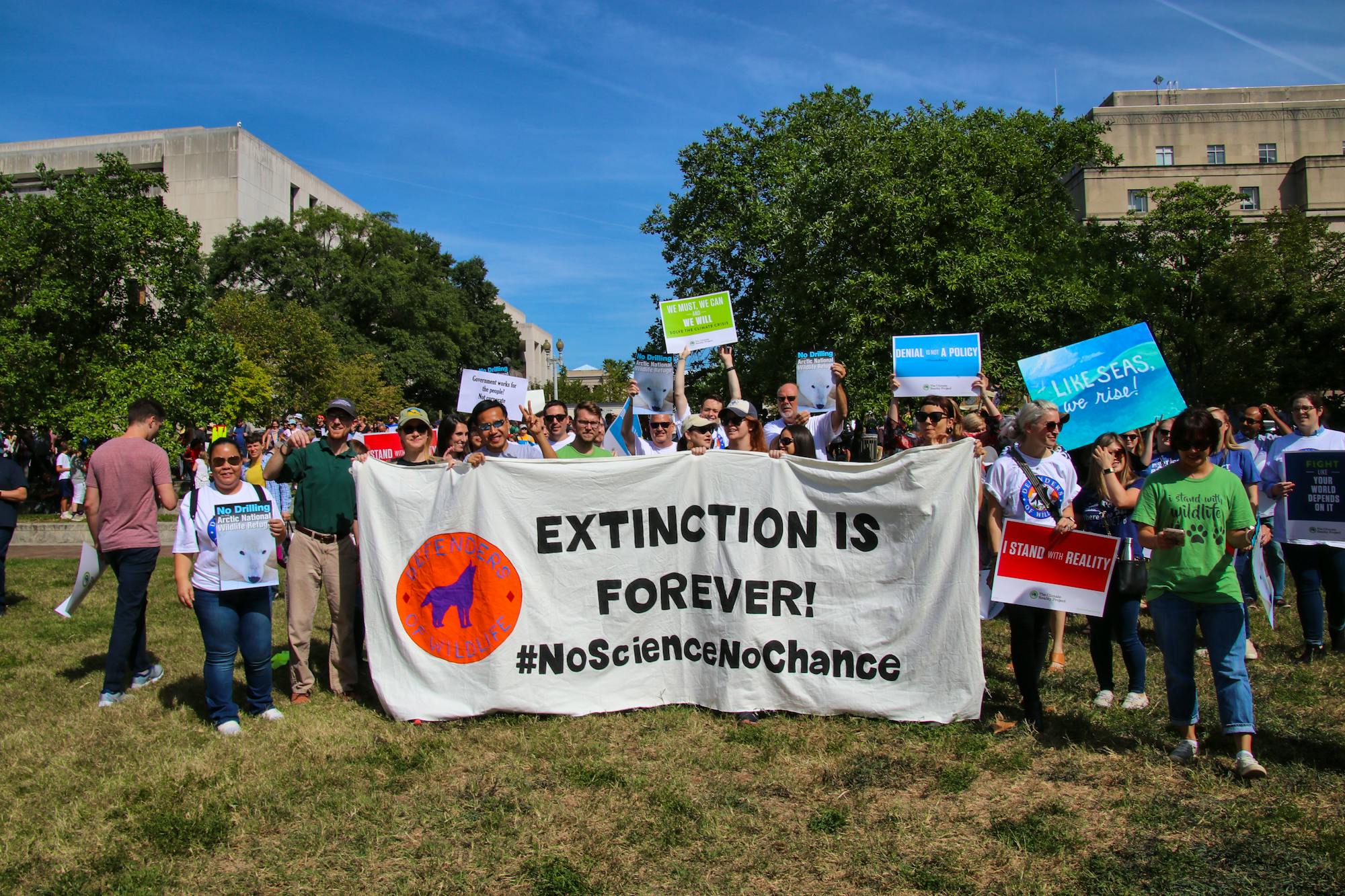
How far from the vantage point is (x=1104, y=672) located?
18.6ft

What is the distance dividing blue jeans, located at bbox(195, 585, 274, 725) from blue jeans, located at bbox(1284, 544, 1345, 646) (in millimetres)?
7090

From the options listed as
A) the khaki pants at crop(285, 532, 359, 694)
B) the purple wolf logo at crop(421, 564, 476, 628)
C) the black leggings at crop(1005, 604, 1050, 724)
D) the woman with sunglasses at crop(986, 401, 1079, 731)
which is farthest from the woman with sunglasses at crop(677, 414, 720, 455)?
the khaki pants at crop(285, 532, 359, 694)

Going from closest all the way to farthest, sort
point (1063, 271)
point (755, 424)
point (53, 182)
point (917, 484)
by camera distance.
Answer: point (917, 484) → point (755, 424) → point (53, 182) → point (1063, 271)

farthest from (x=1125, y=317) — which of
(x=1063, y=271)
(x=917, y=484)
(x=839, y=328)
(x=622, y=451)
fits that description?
(x=917, y=484)

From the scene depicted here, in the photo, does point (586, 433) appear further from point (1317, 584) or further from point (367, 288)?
point (367, 288)

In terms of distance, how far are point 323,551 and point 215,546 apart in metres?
0.85

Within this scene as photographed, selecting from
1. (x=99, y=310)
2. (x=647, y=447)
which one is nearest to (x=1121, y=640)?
(x=647, y=447)

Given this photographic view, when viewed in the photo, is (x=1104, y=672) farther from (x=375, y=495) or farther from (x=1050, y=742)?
(x=375, y=495)

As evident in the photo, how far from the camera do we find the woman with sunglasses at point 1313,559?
6.70 meters

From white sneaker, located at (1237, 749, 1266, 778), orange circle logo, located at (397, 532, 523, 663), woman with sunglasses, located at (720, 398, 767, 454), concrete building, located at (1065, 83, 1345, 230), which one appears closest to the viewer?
white sneaker, located at (1237, 749, 1266, 778)

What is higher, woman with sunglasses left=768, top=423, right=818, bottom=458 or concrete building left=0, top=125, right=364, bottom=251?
concrete building left=0, top=125, right=364, bottom=251

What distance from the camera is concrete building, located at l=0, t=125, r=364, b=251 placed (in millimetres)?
68688

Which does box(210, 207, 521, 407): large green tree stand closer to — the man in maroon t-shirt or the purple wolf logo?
the man in maroon t-shirt

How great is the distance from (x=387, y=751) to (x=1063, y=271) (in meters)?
24.9
